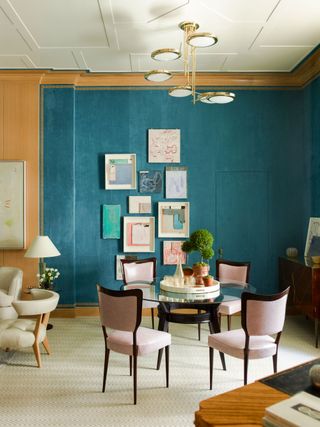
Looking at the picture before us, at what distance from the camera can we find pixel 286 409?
973 millimetres

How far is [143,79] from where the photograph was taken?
5.38m

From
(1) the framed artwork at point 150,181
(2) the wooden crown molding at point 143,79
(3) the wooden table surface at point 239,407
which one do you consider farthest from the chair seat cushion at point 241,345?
(2) the wooden crown molding at point 143,79

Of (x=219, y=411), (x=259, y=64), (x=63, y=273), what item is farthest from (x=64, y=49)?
(x=219, y=411)

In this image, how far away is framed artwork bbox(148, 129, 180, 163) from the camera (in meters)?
5.43

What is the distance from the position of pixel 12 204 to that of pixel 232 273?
2.98 meters

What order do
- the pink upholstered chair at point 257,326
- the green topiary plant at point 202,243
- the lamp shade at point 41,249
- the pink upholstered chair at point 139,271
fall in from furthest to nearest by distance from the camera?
the lamp shade at point 41,249
the pink upholstered chair at point 139,271
the green topiary plant at point 202,243
the pink upholstered chair at point 257,326

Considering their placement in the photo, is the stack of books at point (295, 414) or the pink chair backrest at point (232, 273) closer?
the stack of books at point (295, 414)

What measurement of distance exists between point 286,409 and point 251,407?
22 centimetres

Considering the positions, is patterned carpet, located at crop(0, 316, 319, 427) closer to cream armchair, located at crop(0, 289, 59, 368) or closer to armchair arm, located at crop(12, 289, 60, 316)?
cream armchair, located at crop(0, 289, 59, 368)

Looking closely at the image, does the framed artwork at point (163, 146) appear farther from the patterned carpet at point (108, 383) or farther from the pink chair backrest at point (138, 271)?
the patterned carpet at point (108, 383)

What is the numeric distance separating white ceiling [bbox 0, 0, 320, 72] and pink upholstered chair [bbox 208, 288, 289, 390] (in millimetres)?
2570

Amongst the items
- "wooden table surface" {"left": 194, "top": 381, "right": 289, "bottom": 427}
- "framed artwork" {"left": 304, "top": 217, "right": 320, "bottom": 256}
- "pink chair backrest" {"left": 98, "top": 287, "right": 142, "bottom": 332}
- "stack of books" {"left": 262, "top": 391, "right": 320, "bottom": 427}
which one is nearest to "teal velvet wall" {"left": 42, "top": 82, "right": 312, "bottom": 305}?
"framed artwork" {"left": 304, "top": 217, "right": 320, "bottom": 256}

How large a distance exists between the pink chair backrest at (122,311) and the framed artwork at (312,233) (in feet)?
9.29

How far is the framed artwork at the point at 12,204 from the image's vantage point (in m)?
5.24
